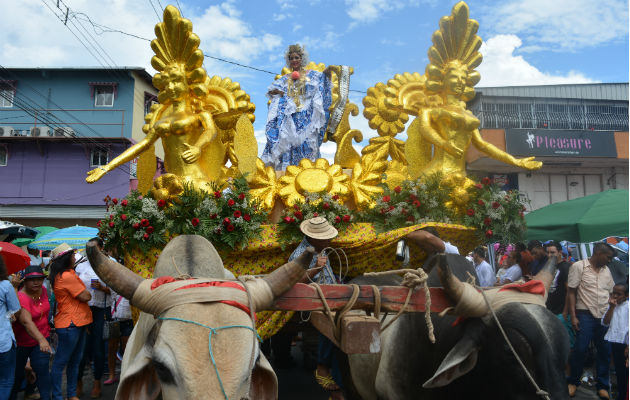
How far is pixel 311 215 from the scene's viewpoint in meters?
4.79

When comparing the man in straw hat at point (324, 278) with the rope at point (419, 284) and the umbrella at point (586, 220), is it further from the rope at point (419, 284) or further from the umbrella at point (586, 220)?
the umbrella at point (586, 220)

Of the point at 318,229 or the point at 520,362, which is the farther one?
the point at 318,229

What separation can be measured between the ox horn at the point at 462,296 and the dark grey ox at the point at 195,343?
2.38 ft

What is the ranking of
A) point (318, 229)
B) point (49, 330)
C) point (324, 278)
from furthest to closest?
point (49, 330)
point (324, 278)
point (318, 229)

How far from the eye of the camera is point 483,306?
2516mm

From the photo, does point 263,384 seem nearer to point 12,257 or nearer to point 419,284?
point 419,284

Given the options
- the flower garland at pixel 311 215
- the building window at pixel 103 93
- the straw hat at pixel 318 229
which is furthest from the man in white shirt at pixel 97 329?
the building window at pixel 103 93

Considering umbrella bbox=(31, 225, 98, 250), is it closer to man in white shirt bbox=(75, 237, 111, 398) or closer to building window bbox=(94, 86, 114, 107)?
man in white shirt bbox=(75, 237, 111, 398)

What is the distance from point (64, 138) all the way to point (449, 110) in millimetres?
20312

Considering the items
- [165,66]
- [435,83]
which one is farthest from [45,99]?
[435,83]

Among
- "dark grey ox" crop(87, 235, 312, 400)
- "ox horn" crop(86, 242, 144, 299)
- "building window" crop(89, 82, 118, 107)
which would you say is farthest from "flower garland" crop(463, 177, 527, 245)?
"building window" crop(89, 82, 118, 107)

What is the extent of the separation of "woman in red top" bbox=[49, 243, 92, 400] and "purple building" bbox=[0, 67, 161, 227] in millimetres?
16315

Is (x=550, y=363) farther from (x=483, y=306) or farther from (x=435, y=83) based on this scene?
(x=435, y=83)

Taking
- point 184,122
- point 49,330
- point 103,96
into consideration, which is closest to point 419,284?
point 184,122
